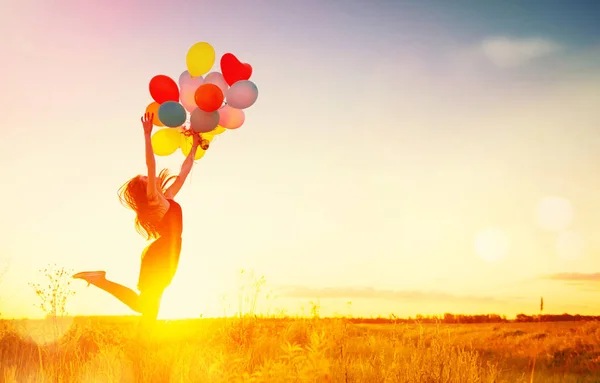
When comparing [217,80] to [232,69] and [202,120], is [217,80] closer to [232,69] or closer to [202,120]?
[232,69]

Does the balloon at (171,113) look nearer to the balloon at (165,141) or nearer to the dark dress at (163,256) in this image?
the balloon at (165,141)

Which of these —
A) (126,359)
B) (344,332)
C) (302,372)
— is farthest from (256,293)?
(302,372)

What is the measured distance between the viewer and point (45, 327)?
847 centimetres

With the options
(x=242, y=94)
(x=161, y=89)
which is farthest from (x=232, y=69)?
(x=161, y=89)

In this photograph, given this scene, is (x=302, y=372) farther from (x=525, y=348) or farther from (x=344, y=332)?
(x=525, y=348)

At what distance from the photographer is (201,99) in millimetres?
6363

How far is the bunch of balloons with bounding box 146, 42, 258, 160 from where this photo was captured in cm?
641

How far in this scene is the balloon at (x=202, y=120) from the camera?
21.2 feet

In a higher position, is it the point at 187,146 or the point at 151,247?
the point at 187,146

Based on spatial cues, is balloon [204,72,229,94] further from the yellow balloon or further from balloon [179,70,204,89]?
the yellow balloon

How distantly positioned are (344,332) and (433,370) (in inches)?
155

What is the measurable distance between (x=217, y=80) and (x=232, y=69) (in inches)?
10.3

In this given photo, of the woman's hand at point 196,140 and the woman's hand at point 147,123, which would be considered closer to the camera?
the woman's hand at point 147,123

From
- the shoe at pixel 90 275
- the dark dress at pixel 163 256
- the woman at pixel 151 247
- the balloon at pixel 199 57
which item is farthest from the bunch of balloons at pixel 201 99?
the shoe at pixel 90 275
